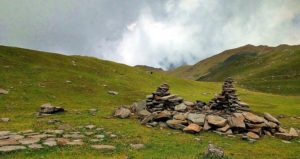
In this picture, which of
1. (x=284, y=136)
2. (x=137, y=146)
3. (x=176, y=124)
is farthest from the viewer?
(x=176, y=124)

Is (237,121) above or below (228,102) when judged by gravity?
below

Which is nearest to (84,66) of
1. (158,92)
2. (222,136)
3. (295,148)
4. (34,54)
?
(34,54)

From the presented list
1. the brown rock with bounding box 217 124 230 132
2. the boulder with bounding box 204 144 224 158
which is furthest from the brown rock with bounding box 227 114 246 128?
the boulder with bounding box 204 144 224 158

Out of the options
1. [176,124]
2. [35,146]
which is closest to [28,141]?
[35,146]

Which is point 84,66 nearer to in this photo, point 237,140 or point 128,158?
point 237,140

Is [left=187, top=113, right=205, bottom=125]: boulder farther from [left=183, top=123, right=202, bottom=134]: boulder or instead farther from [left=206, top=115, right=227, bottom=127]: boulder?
[left=183, top=123, right=202, bottom=134]: boulder

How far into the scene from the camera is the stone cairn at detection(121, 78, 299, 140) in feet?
115

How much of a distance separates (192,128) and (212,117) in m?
3.60

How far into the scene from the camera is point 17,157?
21.5 m

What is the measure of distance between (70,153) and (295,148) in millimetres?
19280

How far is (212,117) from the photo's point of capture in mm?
36562

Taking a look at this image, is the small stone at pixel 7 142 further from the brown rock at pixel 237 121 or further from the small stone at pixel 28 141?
the brown rock at pixel 237 121

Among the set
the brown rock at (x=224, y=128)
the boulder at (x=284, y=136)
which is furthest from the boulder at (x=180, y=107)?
the boulder at (x=284, y=136)

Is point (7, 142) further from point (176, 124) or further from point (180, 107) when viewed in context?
point (180, 107)
